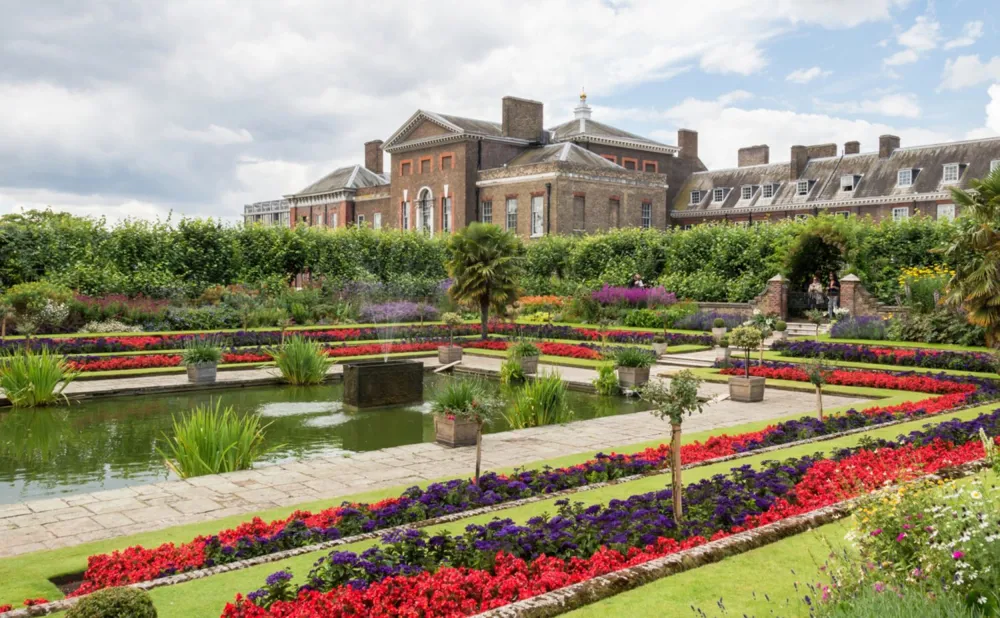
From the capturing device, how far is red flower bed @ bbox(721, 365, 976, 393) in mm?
13485

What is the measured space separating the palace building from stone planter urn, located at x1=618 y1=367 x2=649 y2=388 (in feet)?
86.0

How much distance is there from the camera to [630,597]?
452 cm

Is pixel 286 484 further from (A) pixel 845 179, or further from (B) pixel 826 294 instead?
(A) pixel 845 179

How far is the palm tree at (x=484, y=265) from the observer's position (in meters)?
21.4

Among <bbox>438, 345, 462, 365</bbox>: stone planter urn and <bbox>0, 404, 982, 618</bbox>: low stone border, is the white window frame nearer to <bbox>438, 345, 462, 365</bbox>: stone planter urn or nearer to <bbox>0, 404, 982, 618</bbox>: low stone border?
<bbox>438, 345, 462, 365</bbox>: stone planter urn

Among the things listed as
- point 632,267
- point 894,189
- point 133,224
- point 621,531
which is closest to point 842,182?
point 894,189

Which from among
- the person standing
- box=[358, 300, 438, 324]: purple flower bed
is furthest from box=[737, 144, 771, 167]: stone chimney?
box=[358, 300, 438, 324]: purple flower bed

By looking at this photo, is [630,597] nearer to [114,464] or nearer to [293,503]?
[293,503]

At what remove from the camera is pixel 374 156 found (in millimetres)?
59062

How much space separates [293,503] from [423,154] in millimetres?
41794

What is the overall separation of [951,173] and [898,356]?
2930cm

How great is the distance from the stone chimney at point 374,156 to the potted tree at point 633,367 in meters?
46.6

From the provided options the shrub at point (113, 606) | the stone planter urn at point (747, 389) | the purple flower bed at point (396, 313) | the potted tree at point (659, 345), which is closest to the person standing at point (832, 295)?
the potted tree at point (659, 345)

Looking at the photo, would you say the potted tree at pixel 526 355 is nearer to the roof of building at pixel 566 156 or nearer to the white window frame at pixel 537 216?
the white window frame at pixel 537 216
